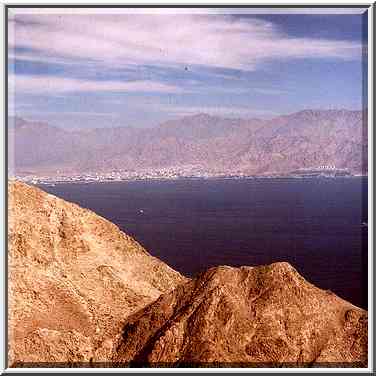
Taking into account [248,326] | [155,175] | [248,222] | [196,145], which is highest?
[196,145]

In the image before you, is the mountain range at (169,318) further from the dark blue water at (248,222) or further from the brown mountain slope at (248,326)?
the dark blue water at (248,222)

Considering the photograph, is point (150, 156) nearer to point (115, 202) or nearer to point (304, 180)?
point (115, 202)

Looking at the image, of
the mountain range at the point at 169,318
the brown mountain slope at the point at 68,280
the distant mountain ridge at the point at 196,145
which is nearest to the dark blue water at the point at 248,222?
the distant mountain ridge at the point at 196,145

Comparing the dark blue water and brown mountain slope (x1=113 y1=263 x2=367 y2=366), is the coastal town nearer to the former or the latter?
the dark blue water

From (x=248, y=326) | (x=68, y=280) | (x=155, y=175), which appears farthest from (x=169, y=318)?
(x=155, y=175)

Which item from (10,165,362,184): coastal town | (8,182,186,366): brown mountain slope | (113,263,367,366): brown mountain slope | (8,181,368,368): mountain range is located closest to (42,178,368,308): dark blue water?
(10,165,362,184): coastal town

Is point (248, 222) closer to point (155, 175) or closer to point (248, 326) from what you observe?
point (155, 175)
